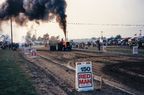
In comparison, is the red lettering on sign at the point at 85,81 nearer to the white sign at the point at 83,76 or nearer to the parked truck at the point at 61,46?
the white sign at the point at 83,76

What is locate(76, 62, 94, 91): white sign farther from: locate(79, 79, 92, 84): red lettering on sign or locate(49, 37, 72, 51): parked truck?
locate(49, 37, 72, 51): parked truck

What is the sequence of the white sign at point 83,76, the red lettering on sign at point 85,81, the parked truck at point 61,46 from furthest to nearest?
the parked truck at point 61,46
the red lettering on sign at point 85,81
the white sign at point 83,76

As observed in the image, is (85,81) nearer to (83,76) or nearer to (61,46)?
(83,76)

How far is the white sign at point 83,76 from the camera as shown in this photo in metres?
14.5

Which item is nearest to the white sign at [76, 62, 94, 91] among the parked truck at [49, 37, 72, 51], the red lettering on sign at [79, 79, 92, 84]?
the red lettering on sign at [79, 79, 92, 84]

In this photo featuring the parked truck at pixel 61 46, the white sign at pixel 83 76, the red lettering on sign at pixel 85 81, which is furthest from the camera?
the parked truck at pixel 61 46

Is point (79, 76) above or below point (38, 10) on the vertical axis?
below

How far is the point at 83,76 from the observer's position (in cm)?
1460

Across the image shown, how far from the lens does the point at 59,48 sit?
65.4 metres

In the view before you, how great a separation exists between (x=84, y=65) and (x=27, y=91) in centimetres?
264

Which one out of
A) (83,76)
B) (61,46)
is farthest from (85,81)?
(61,46)

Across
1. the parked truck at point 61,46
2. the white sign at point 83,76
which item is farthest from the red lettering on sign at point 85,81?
the parked truck at point 61,46

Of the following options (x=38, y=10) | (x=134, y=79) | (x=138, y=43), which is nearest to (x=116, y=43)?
(x=138, y=43)

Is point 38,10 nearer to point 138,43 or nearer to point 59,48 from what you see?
point 59,48
